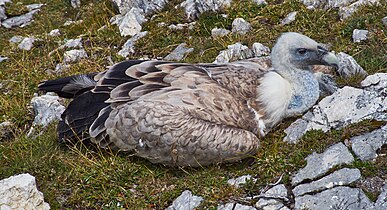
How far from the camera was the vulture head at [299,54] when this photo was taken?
27.7 ft

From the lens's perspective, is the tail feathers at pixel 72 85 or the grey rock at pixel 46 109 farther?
the grey rock at pixel 46 109

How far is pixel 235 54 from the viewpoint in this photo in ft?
34.5

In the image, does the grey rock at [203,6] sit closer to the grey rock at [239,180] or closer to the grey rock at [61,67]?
the grey rock at [61,67]

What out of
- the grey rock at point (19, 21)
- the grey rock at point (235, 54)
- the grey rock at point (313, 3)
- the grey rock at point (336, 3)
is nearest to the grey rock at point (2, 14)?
the grey rock at point (19, 21)

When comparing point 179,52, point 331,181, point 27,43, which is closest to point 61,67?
point 27,43

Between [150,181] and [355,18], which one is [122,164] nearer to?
[150,181]

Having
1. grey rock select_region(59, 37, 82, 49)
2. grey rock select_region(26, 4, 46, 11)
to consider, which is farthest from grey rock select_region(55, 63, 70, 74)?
grey rock select_region(26, 4, 46, 11)

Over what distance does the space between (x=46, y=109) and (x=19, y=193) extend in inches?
109

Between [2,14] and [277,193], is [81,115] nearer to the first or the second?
[277,193]

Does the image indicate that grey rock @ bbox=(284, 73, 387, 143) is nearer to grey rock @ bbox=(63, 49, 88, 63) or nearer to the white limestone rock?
grey rock @ bbox=(63, 49, 88, 63)

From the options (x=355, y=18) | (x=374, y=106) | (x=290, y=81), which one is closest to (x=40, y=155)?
(x=290, y=81)

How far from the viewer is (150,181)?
797cm

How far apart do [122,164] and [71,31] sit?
17.8 feet

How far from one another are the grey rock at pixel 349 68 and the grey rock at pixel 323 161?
1662 millimetres
